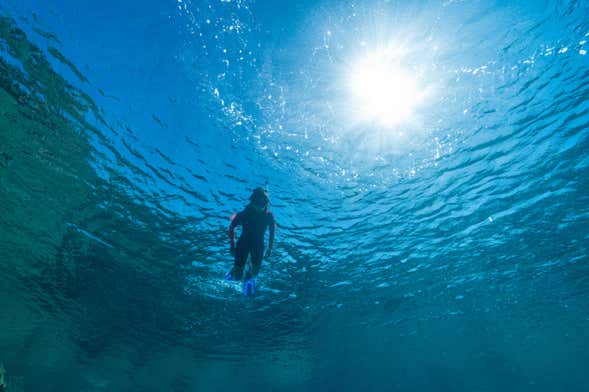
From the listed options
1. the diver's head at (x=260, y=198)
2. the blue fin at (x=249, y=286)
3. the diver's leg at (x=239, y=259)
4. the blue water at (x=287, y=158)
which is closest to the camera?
the blue water at (x=287, y=158)

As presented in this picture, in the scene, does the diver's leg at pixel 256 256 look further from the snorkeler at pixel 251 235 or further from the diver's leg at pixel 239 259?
the diver's leg at pixel 239 259

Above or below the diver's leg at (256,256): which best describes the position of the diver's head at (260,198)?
above

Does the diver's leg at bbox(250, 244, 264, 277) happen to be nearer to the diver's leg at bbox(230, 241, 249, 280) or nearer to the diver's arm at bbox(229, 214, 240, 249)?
the diver's leg at bbox(230, 241, 249, 280)

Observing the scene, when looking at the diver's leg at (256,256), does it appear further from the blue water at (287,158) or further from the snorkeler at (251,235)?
the blue water at (287,158)

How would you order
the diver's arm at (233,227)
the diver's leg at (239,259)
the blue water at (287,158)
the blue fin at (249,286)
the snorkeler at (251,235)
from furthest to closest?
the blue fin at (249,286), the diver's leg at (239,259), the snorkeler at (251,235), the diver's arm at (233,227), the blue water at (287,158)

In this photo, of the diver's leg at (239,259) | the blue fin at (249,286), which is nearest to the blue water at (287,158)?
the diver's leg at (239,259)

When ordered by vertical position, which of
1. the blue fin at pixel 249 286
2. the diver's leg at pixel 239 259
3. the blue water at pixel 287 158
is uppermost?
the blue water at pixel 287 158

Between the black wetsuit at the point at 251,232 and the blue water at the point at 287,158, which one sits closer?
the blue water at the point at 287,158

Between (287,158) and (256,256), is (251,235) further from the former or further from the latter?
(287,158)

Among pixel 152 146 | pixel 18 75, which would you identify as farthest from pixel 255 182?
pixel 18 75

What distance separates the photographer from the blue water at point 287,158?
6.98 m

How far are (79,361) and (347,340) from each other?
27.8 metres

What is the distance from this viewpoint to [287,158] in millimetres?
9773

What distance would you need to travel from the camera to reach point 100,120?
28.9 ft
